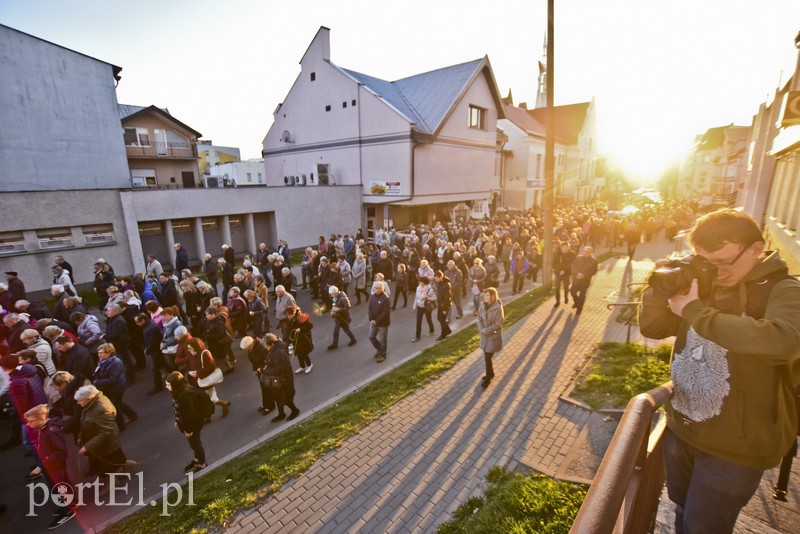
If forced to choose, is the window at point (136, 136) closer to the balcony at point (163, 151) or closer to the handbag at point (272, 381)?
the balcony at point (163, 151)

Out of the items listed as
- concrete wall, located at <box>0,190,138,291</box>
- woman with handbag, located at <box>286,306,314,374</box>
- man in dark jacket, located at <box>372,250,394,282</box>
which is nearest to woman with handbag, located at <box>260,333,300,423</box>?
woman with handbag, located at <box>286,306,314,374</box>

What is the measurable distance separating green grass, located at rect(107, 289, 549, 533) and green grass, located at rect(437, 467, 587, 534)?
8.07 feet

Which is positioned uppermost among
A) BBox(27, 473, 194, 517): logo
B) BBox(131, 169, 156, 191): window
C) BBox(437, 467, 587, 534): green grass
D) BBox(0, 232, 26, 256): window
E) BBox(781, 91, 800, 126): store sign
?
BBox(131, 169, 156, 191): window

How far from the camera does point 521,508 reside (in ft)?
13.4

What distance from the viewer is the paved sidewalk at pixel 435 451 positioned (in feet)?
15.0

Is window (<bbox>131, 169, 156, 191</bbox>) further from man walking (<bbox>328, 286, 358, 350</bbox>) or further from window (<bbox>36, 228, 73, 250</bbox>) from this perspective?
man walking (<bbox>328, 286, 358, 350</bbox>)

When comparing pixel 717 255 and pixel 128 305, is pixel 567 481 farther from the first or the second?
pixel 128 305

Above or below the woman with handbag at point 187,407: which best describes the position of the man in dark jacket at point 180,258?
above

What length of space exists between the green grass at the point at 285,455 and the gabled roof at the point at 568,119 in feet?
157

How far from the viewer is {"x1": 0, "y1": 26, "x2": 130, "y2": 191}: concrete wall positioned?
1797cm

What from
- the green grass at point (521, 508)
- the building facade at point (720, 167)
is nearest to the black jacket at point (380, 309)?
the green grass at point (521, 508)

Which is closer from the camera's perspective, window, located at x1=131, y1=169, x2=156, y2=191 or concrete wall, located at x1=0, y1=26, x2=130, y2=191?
concrete wall, located at x1=0, y1=26, x2=130, y2=191

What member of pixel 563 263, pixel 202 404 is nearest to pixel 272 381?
pixel 202 404

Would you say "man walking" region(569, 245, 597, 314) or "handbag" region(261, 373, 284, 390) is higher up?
"man walking" region(569, 245, 597, 314)
